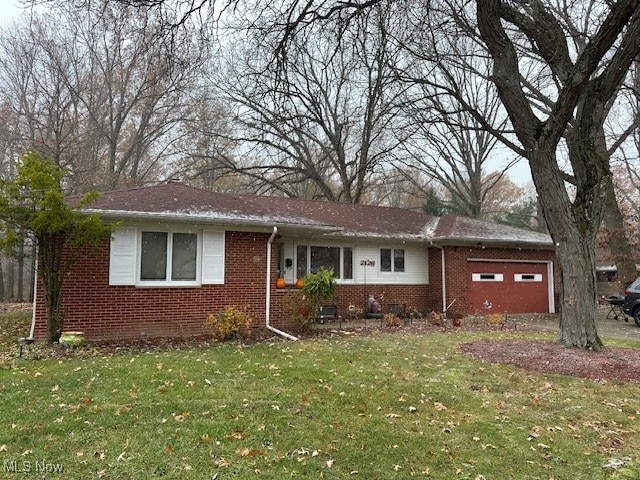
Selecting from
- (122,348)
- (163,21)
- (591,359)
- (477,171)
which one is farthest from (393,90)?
(477,171)

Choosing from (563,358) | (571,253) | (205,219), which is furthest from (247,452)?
(571,253)

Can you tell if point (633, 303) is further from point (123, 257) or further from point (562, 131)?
point (123, 257)

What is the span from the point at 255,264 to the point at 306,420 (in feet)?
21.5

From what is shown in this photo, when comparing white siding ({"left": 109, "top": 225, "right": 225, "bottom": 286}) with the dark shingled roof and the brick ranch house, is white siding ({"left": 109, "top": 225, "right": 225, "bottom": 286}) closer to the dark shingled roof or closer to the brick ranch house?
the brick ranch house

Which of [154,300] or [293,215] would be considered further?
[293,215]

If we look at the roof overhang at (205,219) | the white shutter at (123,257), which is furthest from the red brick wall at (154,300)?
the roof overhang at (205,219)

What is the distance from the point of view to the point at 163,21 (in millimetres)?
7109

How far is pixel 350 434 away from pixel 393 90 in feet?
35.5

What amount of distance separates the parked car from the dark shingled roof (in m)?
2.78

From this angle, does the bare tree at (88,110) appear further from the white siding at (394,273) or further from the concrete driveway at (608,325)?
the concrete driveway at (608,325)

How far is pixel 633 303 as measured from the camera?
13656mm

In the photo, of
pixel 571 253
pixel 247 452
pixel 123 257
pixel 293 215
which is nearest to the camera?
pixel 247 452

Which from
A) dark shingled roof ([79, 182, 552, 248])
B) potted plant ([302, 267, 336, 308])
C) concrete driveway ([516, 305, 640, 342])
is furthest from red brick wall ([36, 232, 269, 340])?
concrete driveway ([516, 305, 640, 342])

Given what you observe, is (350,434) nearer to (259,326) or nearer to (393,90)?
(259,326)
